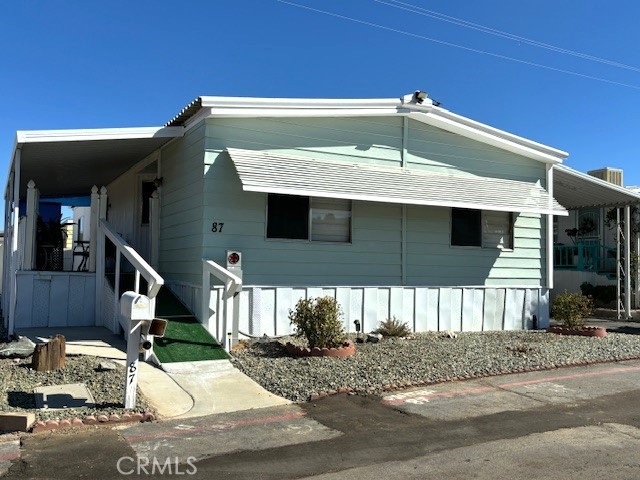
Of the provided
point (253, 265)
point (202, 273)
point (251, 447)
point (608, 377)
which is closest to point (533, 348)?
point (608, 377)

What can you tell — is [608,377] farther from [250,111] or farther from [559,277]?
[559,277]

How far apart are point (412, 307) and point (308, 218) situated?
8.88ft

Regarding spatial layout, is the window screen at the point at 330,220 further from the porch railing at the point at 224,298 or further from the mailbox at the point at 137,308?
the mailbox at the point at 137,308

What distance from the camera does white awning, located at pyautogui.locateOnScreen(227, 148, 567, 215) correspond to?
9570mm

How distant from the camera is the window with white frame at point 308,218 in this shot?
1034 cm

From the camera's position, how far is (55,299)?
10922 mm

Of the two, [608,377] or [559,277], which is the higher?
[559,277]

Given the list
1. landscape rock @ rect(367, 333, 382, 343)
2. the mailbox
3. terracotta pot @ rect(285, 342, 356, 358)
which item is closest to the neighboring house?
landscape rock @ rect(367, 333, 382, 343)

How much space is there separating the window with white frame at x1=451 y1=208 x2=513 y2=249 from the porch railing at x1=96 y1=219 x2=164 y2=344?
593cm

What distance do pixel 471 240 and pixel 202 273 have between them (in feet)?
18.6

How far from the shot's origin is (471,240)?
483 inches

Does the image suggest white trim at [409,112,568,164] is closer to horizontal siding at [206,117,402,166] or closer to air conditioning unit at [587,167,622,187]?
horizontal siding at [206,117,402,166]

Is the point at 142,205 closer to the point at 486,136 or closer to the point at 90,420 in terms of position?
the point at 486,136

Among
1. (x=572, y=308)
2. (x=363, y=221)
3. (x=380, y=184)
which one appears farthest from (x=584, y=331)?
(x=380, y=184)
